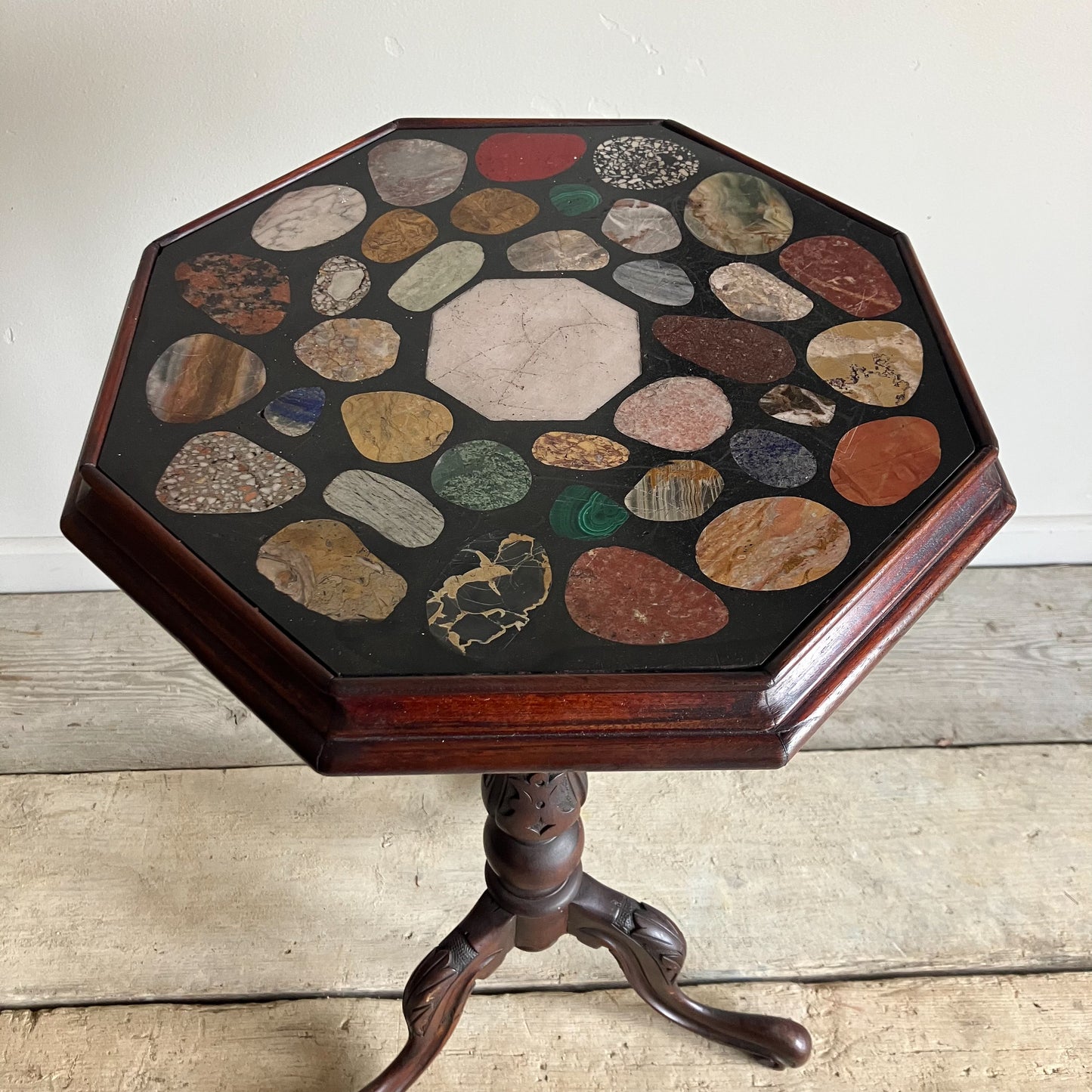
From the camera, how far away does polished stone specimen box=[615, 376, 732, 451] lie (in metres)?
0.77

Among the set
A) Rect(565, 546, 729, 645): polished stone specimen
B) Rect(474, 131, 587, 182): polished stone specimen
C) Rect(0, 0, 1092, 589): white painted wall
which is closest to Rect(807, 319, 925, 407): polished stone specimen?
Rect(565, 546, 729, 645): polished stone specimen

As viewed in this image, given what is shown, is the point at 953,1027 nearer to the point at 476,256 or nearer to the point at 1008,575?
the point at 1008,575

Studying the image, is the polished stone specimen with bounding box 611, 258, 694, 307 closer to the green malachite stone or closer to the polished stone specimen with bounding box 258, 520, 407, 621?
the green malachite stone

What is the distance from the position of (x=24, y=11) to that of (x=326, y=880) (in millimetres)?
1034

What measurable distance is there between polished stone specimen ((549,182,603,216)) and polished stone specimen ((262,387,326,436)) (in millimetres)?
319

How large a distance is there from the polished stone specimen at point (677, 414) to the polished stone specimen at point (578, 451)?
0.02m

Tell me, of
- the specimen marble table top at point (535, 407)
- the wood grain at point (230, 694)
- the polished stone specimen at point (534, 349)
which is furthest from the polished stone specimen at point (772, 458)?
the wood grain at point (230, 694)

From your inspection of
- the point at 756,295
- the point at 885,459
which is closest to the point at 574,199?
the point at 756,295

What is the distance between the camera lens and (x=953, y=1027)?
3.92ft

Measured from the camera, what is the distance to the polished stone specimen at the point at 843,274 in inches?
34.7

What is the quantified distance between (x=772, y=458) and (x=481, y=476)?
203 mm

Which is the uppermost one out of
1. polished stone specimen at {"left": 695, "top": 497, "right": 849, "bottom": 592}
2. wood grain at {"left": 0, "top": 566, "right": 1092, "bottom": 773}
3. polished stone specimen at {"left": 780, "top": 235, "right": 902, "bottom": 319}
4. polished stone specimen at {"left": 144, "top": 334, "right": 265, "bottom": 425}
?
polished stone specimen at {"left": 780, "top": 235, "right": 902, "bottom": 319}

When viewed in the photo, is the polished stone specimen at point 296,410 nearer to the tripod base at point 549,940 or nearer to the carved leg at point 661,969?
the tripod base at point 549,940

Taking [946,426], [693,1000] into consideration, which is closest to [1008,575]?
[693,1000]
